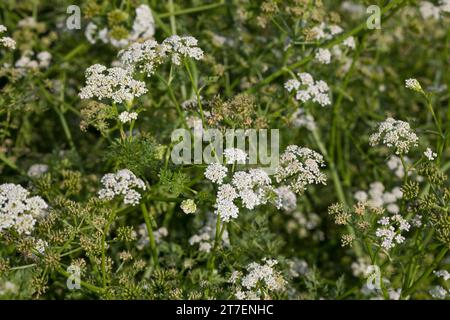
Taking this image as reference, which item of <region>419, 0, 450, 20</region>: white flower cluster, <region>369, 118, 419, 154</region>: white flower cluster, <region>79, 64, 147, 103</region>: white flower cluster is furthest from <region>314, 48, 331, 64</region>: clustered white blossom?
<region>79, 64, 147, 103</region>: white flower cluster

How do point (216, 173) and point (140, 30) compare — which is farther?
point (140, 30)

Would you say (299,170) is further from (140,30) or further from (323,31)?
(140,30)

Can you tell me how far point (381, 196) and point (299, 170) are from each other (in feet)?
6.60

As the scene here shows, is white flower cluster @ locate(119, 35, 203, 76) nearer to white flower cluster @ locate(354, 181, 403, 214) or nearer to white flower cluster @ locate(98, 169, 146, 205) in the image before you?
white flower cluster @ locate(98, 169, 146, 205)

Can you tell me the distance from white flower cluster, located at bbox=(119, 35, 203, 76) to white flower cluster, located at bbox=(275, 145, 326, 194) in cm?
84

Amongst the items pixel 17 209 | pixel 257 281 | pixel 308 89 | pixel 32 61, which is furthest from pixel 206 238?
pixel 32 61

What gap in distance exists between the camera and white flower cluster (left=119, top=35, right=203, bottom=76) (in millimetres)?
3812

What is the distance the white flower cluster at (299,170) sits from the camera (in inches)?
141

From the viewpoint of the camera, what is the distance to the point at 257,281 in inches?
143

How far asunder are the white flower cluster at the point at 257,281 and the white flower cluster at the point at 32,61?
2578 mm

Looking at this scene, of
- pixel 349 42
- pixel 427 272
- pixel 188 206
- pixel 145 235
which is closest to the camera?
pixel 188 206

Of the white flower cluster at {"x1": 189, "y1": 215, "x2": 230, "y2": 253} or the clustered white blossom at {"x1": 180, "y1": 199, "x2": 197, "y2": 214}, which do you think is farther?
the white flower cluster at {"x1": 189, "y1": 215, "x2": 230, "y2": 253}

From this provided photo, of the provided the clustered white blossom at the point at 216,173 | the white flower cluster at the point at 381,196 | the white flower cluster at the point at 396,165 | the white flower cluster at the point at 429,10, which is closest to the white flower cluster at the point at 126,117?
the clustered white blossom at the point at 216,173
